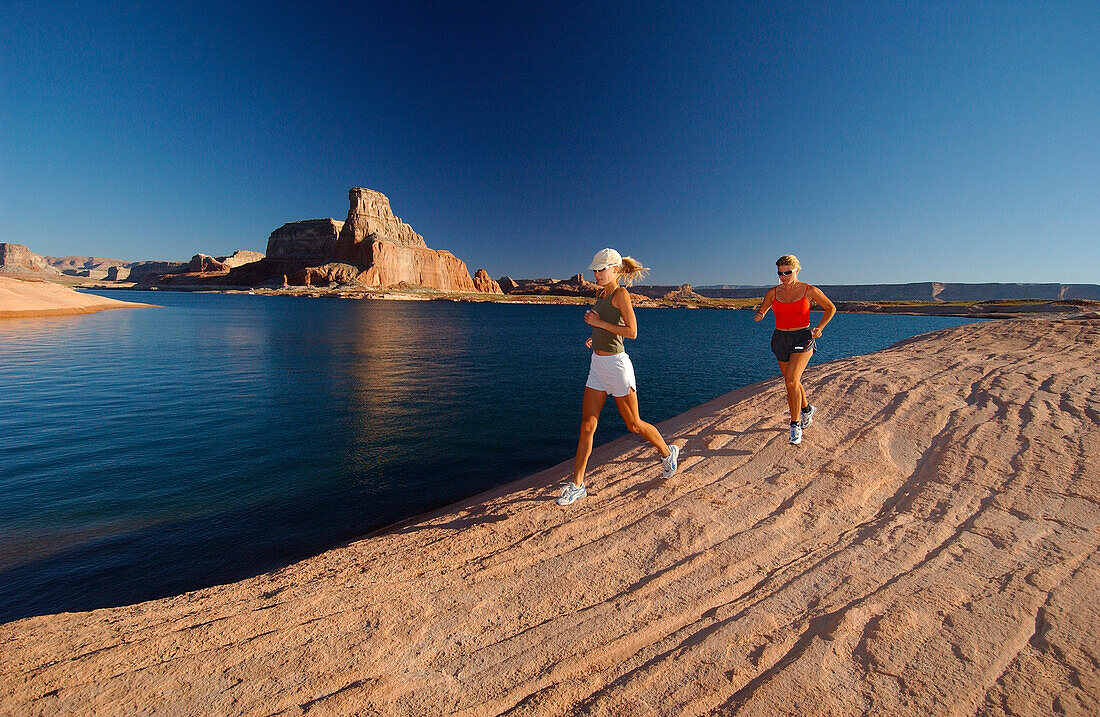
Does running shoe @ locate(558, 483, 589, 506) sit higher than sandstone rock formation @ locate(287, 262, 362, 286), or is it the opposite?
sandstone rock formation @ locate(287, 262, 362, 286)

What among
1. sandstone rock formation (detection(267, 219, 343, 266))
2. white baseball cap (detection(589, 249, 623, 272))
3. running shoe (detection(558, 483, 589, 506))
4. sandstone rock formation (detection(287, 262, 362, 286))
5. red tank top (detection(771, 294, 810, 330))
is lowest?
running shoe (detection(558, 483, 589, 506))

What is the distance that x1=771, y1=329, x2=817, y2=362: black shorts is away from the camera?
6.40 meters

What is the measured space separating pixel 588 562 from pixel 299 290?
517 feet

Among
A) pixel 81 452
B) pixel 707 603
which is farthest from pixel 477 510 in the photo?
pixel 81 452

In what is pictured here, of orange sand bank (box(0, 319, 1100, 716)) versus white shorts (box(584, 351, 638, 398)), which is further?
white shorts (box(584, 351, 638, 398))

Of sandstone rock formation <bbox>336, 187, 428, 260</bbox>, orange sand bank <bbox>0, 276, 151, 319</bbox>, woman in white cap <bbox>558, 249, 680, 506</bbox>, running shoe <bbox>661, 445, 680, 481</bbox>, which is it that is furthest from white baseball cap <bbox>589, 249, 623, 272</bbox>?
sandstone rock formation <bbox>336, 187, 428, 260</bbox>

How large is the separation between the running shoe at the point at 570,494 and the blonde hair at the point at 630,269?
8.31 feet

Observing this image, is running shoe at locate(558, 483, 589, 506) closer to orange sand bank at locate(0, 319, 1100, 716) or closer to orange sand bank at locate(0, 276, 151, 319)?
orange sand bank at locate(0, 319, 1100, 716)

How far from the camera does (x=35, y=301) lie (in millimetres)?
39969

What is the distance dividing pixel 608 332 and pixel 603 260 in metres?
0.80

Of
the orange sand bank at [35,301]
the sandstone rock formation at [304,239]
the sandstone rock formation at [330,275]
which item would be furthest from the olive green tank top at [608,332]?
the sandstone rock formation at [304,239]

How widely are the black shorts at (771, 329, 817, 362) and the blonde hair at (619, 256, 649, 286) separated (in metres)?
2.63

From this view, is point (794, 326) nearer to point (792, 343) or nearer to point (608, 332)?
point (792, 343)

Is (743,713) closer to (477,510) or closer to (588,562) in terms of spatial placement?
(588,562)
